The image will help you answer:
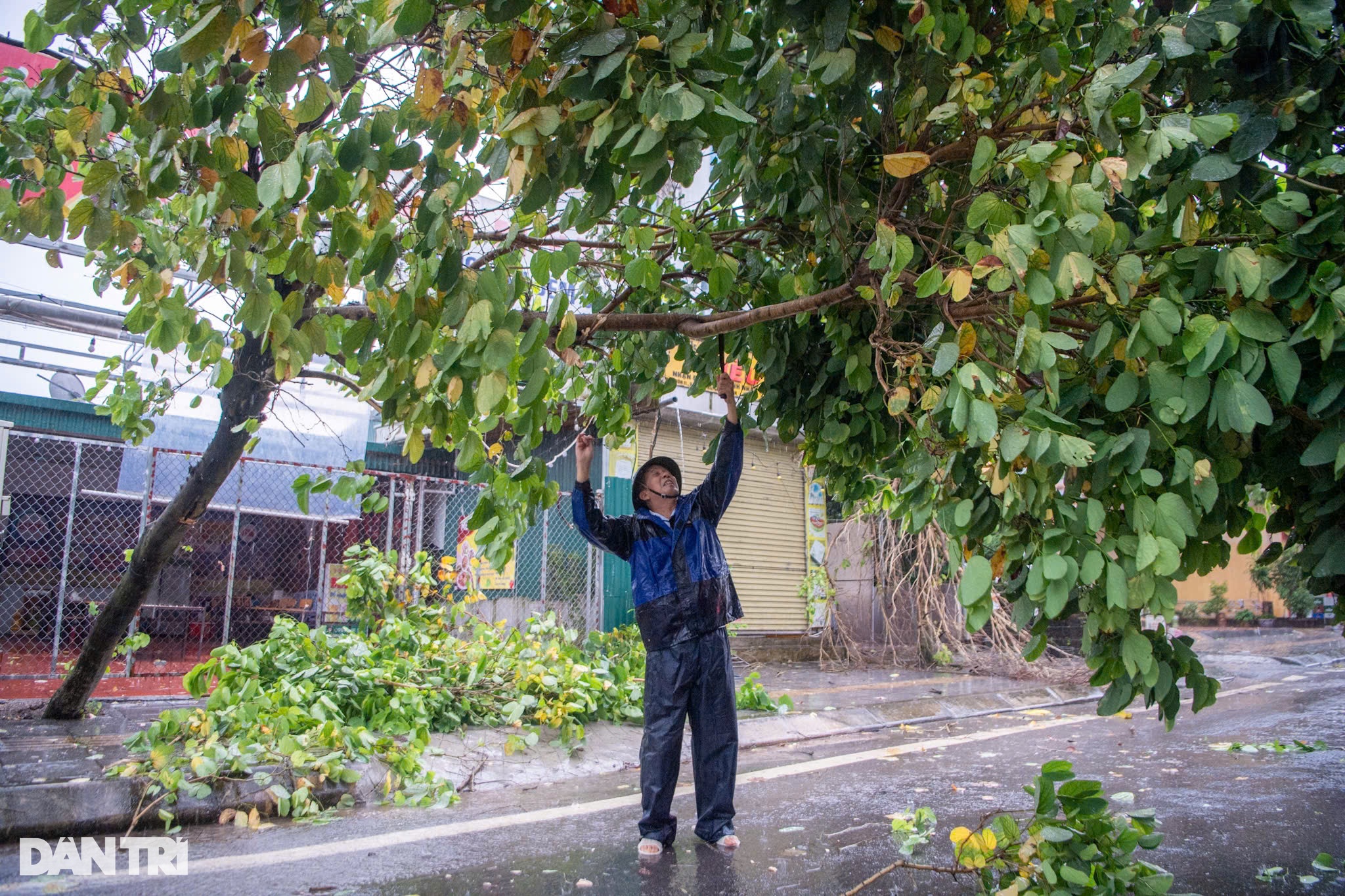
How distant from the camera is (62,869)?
3.50m

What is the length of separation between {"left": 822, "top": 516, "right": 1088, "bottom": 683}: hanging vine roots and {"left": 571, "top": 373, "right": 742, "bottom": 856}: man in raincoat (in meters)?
8.04

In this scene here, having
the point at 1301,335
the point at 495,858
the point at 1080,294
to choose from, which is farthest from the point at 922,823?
the point at 1301,335

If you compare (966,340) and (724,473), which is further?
(724,473)

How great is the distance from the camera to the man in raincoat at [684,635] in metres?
3.92

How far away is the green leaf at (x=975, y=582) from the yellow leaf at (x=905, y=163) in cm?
113

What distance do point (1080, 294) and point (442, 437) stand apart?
2115 millimetres

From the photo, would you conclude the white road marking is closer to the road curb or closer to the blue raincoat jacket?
the road curb

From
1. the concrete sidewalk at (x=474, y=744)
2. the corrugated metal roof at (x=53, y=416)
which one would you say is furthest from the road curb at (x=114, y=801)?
the corrugated metal roof at (x=53, y=416)

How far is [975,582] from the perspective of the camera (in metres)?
2.31

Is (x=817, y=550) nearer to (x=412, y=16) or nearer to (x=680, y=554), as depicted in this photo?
(x=680, y=554)

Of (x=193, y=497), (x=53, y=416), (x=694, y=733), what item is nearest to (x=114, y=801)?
(x=193, y=497)

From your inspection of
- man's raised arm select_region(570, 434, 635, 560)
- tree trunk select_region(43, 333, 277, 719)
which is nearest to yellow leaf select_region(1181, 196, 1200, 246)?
man's raised arm select_region(570, 434, 635, 560)

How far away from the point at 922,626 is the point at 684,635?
942cm

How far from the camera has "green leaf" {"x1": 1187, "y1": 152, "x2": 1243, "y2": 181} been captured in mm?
2252
